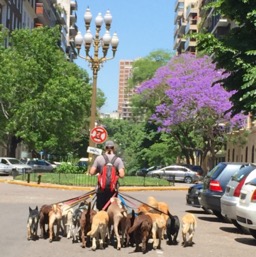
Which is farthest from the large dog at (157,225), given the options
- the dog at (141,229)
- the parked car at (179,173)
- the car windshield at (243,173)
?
the parked car at (179,173)

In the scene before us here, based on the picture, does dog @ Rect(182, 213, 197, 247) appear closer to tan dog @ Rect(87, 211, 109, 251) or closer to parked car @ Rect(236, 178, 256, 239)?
parked car @ Rect(236, 178, 256, 239)

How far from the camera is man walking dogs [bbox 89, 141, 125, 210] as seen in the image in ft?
35.3

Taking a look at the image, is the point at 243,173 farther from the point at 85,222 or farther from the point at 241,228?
the point at 85,222

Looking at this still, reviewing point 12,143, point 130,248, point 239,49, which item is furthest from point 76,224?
point 12,143

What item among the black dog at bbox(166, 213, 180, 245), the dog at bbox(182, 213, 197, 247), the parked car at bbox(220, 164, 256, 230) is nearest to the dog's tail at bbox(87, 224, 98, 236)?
the black dog at bbox(166, 213, 180, 245)

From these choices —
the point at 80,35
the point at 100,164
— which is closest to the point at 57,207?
the point at 100,164

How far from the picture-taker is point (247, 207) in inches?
467

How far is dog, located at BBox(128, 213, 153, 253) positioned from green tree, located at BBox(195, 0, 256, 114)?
9567mm

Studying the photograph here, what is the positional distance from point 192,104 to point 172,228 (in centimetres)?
3837

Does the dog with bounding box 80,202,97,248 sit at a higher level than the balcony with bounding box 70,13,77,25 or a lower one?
lower

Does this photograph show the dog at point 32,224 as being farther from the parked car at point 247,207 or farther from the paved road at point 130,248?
the parked car at point 247,207

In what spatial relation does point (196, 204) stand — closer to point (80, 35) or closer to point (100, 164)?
point (100, 164)

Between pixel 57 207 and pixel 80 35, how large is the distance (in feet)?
62.8

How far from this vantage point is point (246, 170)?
1367 cm
